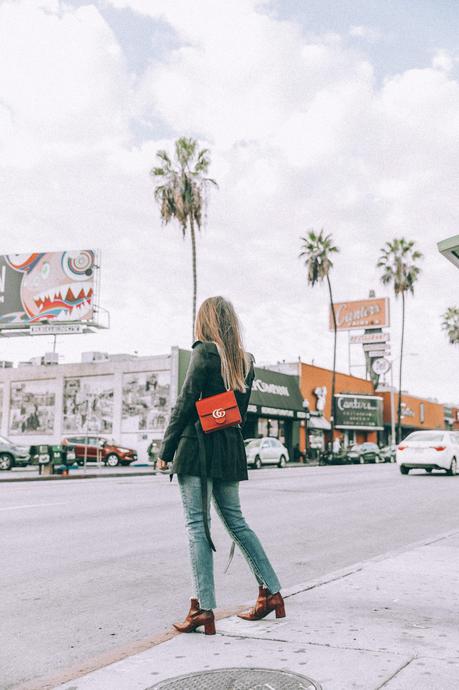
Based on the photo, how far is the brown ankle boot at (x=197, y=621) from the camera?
13.6 ft

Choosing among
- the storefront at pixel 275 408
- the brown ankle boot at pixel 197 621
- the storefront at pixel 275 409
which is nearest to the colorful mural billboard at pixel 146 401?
the storefront at pixel 275 408

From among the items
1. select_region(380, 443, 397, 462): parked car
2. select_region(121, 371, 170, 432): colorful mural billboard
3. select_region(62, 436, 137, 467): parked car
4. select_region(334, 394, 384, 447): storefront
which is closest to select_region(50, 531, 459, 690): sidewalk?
select_region(62, 436, 137, 467): parked car

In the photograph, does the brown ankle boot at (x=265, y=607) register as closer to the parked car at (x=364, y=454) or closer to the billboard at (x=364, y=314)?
the parked car at (x=364, y=454)

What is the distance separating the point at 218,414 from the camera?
14.1 ft

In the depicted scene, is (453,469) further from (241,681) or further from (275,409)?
(241,681)

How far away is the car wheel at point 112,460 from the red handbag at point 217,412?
3099 cm

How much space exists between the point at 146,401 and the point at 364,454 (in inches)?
544

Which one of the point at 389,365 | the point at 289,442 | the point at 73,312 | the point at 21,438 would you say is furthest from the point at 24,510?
the point at 389,365

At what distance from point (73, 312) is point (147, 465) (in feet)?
31.8

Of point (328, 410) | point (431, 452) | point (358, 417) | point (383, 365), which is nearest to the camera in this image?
point (431, 452)

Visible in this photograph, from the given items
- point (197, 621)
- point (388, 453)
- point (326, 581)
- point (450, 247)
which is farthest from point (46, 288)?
point (197, 621)

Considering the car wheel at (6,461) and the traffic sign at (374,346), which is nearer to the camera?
the car wheel at (6,461)

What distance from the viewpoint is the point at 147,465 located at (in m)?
37.1

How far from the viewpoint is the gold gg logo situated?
14.1 feet
